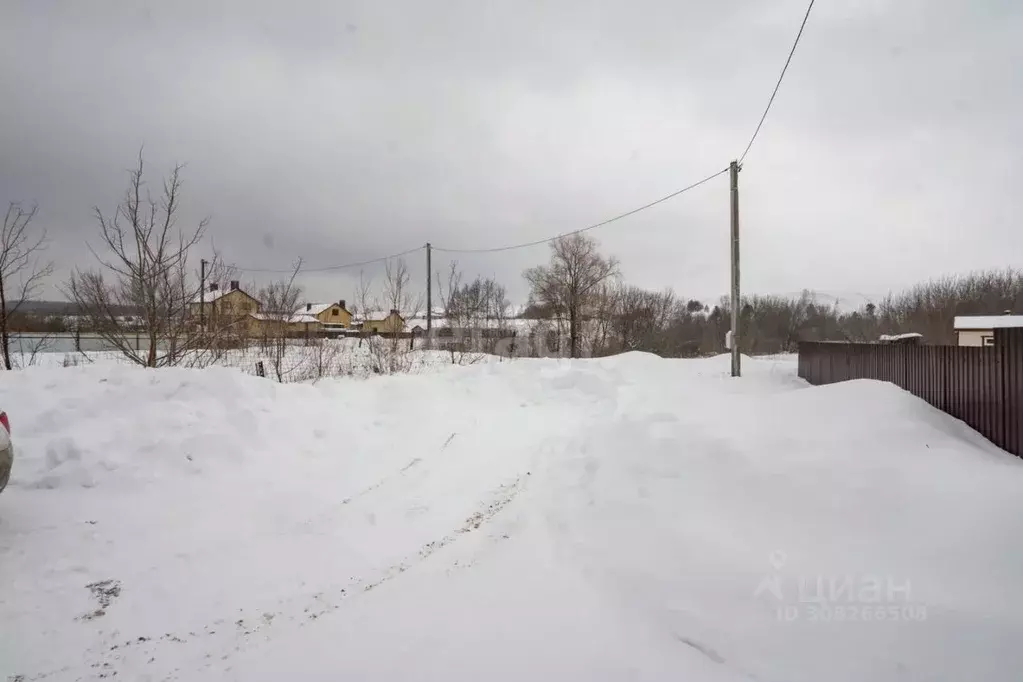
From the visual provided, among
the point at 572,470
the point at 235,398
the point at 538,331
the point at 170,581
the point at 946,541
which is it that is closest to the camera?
the point at 946,541

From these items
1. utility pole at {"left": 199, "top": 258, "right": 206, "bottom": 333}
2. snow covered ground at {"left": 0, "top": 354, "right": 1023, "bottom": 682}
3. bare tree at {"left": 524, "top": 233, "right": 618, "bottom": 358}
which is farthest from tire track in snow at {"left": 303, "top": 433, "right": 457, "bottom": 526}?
bare tree at {"left": 524, "top": 233, "right": 618, "bottom": 358}

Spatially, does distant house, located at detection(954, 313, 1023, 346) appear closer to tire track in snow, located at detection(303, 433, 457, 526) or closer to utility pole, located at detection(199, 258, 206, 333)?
tire track in snow, located at detection(303, 433, 457, 526)

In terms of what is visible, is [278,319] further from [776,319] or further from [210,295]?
[776,319]

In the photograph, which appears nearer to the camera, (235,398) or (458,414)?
(235,398)

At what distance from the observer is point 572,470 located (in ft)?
21.0

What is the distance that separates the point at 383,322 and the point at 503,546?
15482 mm

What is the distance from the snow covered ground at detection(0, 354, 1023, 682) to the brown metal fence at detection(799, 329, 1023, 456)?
1.07ft

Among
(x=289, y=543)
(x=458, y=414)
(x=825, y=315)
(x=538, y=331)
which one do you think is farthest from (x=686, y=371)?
(x=825, y=315)

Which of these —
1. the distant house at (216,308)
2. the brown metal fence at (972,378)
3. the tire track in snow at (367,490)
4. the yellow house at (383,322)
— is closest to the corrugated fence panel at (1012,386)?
the brown metal fence at (972,378)

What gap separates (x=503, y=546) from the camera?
4.36 meters

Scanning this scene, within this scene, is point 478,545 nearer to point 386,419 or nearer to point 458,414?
point 386,419

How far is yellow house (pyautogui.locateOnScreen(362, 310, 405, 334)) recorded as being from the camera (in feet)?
60.0

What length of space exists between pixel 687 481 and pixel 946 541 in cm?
206

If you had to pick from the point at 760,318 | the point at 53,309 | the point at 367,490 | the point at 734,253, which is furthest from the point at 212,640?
the point at 760,318
